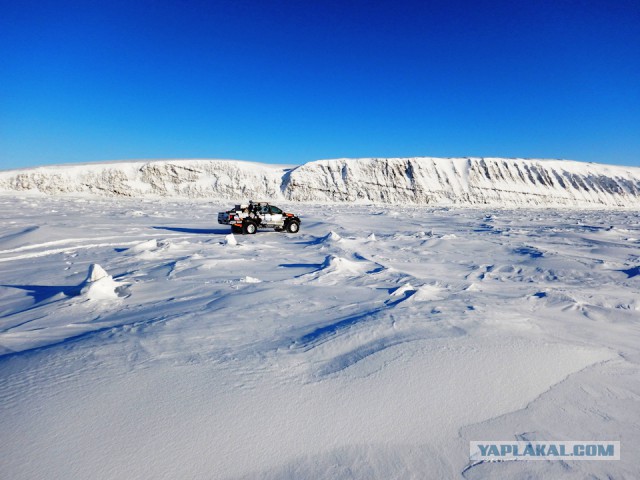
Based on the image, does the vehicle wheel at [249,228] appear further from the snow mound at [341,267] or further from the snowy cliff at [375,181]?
the snowy cliff at [375,181]

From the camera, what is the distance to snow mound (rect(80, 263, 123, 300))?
5.64m

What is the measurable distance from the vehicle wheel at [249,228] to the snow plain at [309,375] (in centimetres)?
818

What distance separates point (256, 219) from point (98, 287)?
9.87m

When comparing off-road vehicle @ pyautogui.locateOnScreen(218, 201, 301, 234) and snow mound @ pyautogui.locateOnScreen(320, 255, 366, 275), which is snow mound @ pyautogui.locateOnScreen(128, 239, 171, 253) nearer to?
off-road vehicle @ pyautogui.locateOnScreen(218, 201, 301, 234)

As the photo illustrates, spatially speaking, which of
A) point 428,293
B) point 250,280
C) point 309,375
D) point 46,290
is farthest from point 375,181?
point 309,375

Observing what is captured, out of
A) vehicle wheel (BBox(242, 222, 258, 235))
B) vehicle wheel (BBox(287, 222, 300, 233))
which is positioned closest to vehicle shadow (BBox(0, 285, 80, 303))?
vehicle wheel (BBox(242, 222, 258, 235))

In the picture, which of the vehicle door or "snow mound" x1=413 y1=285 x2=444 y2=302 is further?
the vehicle door

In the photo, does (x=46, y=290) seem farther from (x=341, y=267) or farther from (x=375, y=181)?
(x=375, y=181)

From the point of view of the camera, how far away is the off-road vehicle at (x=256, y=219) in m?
15.0

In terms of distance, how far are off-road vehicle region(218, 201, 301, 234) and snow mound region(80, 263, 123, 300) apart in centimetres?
862

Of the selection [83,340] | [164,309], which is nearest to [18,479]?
[83,340]

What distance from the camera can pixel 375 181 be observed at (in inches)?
2960

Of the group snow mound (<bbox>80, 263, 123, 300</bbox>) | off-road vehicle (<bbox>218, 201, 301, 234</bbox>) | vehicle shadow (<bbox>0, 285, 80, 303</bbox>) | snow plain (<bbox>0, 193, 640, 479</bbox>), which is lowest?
snow plain (<bbox>0, 193, 640, 479</bbox>)

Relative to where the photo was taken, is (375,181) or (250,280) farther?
(375,181)
